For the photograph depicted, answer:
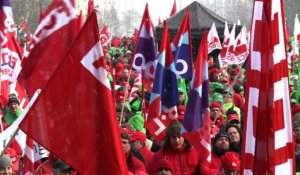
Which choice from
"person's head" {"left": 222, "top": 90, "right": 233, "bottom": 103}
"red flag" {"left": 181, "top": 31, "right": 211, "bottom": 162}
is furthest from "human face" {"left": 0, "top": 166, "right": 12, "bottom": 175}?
"person's head" {"left": 222, "top": 90, "right": 233, "bottom": 103}

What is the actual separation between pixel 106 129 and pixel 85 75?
34 centimetres

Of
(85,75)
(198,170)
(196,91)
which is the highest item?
(85,75)

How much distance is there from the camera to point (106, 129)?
4.27 metres

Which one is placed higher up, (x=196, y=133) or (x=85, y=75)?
(x=85, y=75)

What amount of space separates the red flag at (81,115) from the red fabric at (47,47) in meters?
2.54

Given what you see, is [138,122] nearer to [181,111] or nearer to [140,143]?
[181,111]

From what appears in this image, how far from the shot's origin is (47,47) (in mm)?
Answer: 7043

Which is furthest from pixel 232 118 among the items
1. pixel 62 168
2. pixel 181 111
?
pixel 62 168

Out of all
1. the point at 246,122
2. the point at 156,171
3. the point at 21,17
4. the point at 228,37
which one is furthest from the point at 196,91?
the point at 21,17

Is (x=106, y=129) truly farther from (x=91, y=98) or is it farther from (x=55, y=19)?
(x=55, y=19)

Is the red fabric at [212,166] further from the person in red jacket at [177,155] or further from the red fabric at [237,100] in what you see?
the red fabric at [237,100]

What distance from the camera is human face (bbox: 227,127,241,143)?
6.94m

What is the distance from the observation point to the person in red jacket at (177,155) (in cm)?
646

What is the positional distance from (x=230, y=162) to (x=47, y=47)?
2.18 meters
